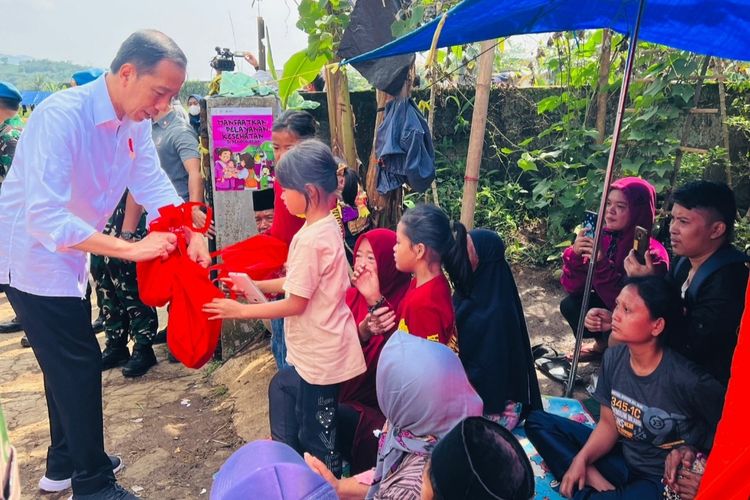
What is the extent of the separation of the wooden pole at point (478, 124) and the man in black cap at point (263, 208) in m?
1.34

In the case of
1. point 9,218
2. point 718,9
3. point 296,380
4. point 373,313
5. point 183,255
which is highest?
point 718,9

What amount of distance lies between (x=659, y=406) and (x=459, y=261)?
109 cm

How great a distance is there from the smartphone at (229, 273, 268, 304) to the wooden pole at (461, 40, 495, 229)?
5.86 feet

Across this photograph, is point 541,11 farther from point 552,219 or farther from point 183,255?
point 552,219

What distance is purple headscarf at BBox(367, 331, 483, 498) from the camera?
1893 mm

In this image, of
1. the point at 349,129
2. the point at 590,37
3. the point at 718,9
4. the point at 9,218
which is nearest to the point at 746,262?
the point at 718,9

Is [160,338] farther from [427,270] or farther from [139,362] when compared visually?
[427,270]

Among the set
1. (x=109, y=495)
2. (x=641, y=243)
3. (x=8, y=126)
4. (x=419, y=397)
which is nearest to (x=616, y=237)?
(x=641, y=243)

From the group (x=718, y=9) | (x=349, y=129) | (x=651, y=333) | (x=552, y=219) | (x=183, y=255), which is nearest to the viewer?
(x=651, y=333)

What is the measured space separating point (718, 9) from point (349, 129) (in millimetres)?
2657

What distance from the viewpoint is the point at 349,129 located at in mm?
4664

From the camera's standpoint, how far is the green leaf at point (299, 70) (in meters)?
4.45

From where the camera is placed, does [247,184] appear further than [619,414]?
Yes

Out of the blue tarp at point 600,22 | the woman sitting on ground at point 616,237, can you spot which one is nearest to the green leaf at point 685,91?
the blue tarp at point 600,22
